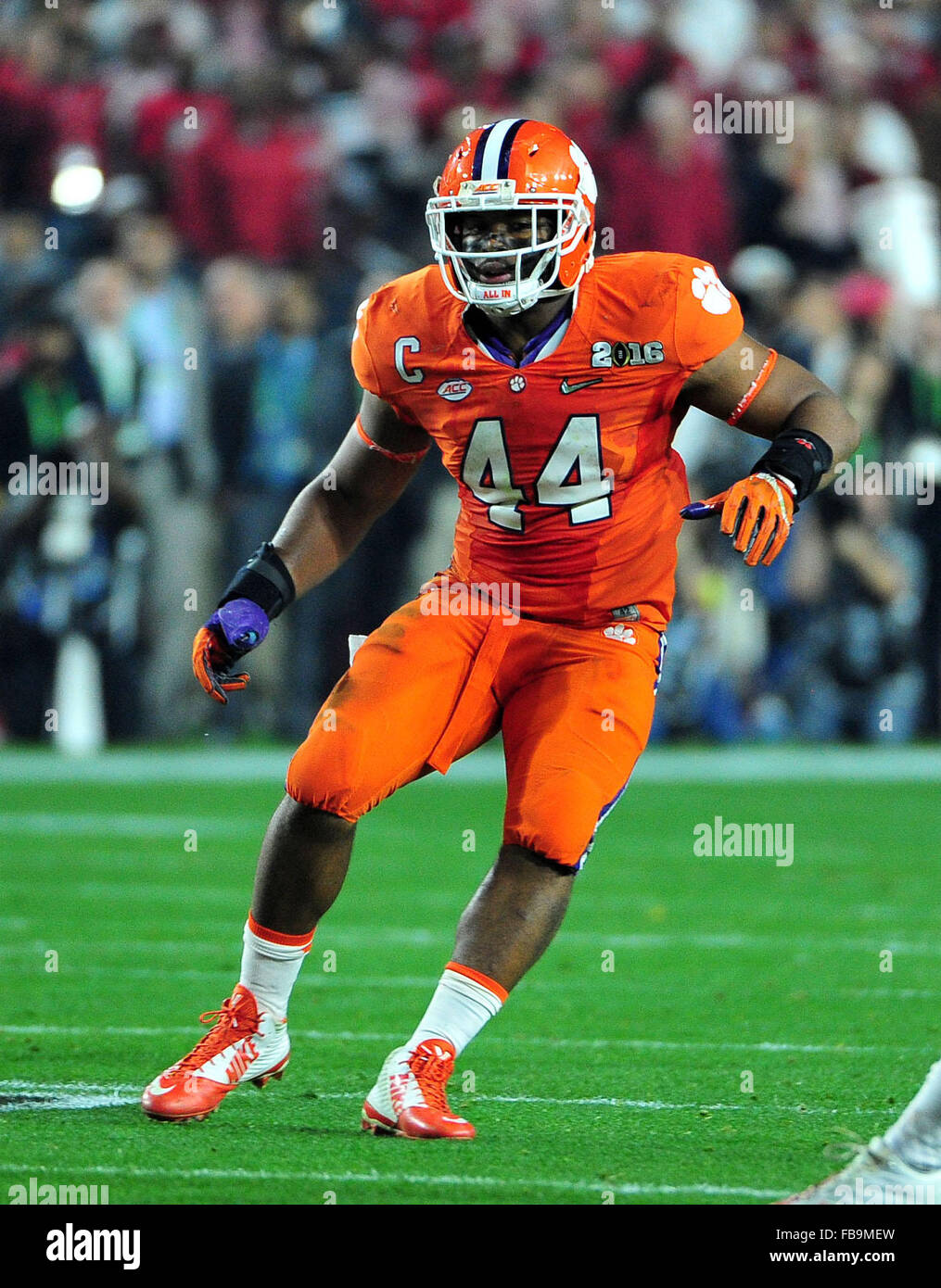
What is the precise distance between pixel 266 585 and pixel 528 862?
0.84 metres

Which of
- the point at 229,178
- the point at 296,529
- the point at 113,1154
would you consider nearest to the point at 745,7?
the point at 229,178

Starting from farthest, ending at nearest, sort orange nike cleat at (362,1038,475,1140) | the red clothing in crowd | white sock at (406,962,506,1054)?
1. the red clothing in crowd
2. white sock at (406,962,506,1054)
3. orange nike cleat at (362,1038,475,1140)

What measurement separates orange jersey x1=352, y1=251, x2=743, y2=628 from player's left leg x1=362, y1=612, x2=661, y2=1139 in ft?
0.78

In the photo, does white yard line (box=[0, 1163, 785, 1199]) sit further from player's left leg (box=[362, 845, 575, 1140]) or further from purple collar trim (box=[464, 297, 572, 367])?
purple collar trim (box=[464, 297, 572, 367])

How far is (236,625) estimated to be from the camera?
4.37 metres

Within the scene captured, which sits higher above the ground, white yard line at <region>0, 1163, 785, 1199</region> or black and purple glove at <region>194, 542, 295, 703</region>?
black and purple glove at <region>194, 542, 295, 703</region>

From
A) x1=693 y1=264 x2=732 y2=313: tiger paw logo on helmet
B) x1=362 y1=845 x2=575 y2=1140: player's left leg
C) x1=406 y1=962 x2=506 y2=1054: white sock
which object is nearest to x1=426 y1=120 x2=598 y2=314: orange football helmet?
x1=693 y1=264 x2=732 y2=313: tiger paw logo on helmet

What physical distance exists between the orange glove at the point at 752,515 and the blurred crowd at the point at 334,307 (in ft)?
20.3

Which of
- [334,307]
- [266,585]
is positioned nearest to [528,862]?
[266,585]

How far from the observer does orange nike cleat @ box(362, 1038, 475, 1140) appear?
3930 mm

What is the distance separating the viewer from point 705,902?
7.09 meters

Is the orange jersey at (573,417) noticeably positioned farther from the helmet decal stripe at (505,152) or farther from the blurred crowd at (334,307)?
the blurred crowd at (334,307)

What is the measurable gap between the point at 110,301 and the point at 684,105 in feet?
11.3
